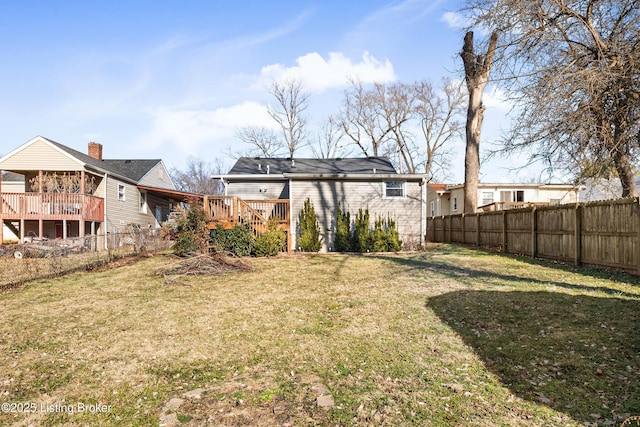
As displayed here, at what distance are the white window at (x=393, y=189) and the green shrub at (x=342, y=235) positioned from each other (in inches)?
81.3

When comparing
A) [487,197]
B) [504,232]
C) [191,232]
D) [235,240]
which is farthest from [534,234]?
[487,197]

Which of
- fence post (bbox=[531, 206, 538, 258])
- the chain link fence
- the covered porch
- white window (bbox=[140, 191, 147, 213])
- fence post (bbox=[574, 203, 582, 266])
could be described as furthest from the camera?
white window (bbox=[140, 191, 147, 213])

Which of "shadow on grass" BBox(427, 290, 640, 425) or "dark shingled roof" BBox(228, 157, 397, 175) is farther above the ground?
"dark shingled roof" BBox(228, 157, 397, 175)

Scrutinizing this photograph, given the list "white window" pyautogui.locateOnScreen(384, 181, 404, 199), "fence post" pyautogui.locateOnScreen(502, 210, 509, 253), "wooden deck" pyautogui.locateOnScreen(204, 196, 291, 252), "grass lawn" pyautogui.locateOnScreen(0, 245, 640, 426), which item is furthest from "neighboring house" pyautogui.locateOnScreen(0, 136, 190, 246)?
"fence post" pyautogui.locateOnScreen(502, 210, 509, 253)

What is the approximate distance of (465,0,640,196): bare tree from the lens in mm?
9305

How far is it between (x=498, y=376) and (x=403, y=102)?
3382 centimetres

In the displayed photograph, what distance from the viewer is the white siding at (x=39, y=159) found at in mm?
16766

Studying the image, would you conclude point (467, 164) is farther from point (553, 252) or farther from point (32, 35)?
point (32, 35)

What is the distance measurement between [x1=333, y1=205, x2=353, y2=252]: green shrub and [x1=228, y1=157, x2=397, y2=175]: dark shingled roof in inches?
121

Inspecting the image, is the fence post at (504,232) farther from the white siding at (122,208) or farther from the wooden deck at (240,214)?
the white siding at (122,208)

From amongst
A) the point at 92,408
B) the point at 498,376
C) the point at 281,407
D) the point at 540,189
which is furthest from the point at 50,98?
the point at 540,189

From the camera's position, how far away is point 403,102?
113 ft

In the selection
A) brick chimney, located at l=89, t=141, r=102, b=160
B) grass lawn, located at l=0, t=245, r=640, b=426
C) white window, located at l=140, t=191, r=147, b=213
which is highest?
brick chimney, located at l=89, t=141, r=102, b=160

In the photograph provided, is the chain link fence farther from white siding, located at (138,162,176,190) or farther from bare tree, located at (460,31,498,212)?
bare tree, located at (460,31,498,212)
